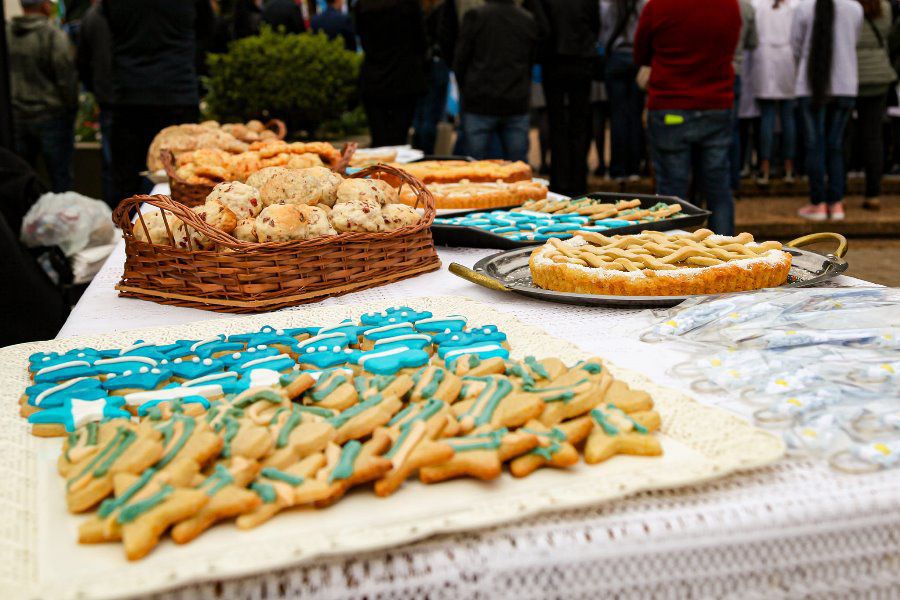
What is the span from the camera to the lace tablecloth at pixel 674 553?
2.63 ft

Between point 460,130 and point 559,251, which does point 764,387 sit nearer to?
point 559,251

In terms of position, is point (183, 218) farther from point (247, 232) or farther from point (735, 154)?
point (735, 154)

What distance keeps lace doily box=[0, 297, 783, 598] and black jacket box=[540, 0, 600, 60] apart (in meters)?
5.20

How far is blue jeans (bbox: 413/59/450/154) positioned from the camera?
23.2 ft

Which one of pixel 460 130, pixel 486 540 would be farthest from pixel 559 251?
pixel 460 130

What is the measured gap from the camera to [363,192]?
2057 mm

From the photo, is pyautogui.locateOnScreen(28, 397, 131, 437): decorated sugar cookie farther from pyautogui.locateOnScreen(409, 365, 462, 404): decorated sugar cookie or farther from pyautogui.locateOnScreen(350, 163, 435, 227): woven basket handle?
pyautogui.locateOnScreen(350, 163, 435, 227): woven basket handle

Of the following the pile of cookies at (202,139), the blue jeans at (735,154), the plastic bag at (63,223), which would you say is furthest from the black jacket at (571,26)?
the plastic bag at (63,223)

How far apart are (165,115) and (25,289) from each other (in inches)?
89.2

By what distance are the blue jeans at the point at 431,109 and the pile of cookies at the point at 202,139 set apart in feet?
10.4

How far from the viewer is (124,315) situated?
178 centimetres

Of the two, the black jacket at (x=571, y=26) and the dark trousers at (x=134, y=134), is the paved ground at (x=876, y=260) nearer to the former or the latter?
the black jacket at (x=571, y=26)

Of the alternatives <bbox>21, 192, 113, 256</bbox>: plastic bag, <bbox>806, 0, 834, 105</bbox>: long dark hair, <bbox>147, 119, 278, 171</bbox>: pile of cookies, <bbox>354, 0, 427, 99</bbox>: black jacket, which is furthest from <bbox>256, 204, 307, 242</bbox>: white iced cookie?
<bbox>806, 0, 834, 105</bbox>: long dark hair

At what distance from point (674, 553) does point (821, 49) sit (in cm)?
609
